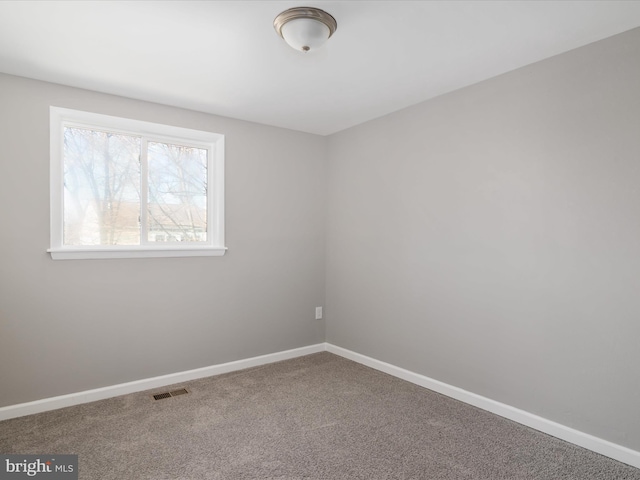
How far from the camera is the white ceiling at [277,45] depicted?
1887mm

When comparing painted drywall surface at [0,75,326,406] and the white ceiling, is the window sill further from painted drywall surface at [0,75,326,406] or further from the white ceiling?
the white ceiling

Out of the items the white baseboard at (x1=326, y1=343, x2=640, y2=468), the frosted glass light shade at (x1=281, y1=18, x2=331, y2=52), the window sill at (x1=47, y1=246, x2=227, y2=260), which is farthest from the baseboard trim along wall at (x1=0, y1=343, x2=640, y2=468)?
the frosted glass light shade at (x1=281, y1=18, x2=331, y2=52)

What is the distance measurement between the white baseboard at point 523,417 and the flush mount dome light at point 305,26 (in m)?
2.58

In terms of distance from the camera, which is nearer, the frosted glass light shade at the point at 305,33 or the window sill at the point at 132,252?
the frosted glass light shade at the point at 305,33

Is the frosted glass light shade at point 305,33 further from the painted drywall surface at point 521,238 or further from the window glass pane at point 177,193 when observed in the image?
the window glass pane at point 177,193

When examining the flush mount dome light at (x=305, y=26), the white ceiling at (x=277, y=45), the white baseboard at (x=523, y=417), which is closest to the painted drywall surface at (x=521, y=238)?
the white baseboard at (x=523, y=417)

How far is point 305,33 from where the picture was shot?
198cm

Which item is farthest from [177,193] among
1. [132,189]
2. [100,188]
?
[100,188]

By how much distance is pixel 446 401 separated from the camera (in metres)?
2.83

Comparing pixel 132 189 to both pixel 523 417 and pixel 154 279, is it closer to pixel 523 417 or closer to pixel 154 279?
pixel 154 279

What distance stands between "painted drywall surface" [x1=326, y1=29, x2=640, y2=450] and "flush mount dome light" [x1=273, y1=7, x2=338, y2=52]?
134 cm

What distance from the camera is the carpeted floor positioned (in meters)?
1.99

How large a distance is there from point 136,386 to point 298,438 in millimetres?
1500

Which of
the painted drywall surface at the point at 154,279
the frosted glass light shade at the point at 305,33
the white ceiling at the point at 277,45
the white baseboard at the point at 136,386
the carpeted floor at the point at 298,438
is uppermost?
the white ceiling at the point at 277,45
